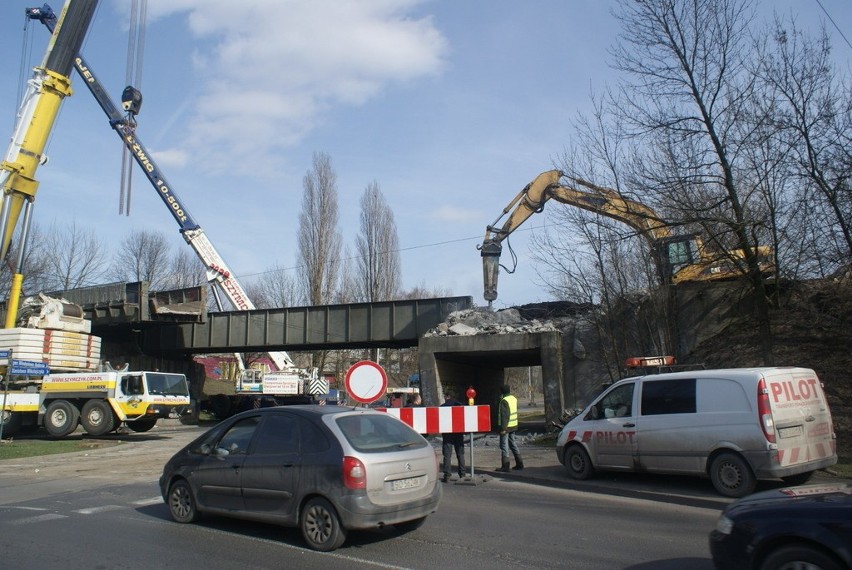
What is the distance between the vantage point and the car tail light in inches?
260

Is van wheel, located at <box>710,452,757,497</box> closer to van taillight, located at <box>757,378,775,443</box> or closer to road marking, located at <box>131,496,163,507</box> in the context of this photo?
van taillight, located at <box>757,378,775,443</box>

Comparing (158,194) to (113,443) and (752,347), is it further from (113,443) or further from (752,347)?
(752,347)

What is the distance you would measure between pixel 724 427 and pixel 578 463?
288 centimetres

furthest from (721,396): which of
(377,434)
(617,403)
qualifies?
(377,434)

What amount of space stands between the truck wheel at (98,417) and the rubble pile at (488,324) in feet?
38.8

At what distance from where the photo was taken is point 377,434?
7289 mm

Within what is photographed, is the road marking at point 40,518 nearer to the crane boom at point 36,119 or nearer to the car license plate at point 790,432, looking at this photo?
the car license plate at point 790,432

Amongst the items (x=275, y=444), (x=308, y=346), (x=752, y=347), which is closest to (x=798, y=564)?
(x=275, y=444)

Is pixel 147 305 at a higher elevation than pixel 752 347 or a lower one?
higher

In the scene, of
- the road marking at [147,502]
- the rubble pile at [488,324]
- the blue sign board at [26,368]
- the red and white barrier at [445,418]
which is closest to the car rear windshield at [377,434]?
the red and white barrier at [445,418]

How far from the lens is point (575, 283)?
20859 millimetres

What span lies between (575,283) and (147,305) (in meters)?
23.7

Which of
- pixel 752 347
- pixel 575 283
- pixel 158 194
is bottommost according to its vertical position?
pixel 752 347

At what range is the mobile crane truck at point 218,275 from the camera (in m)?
35.7
